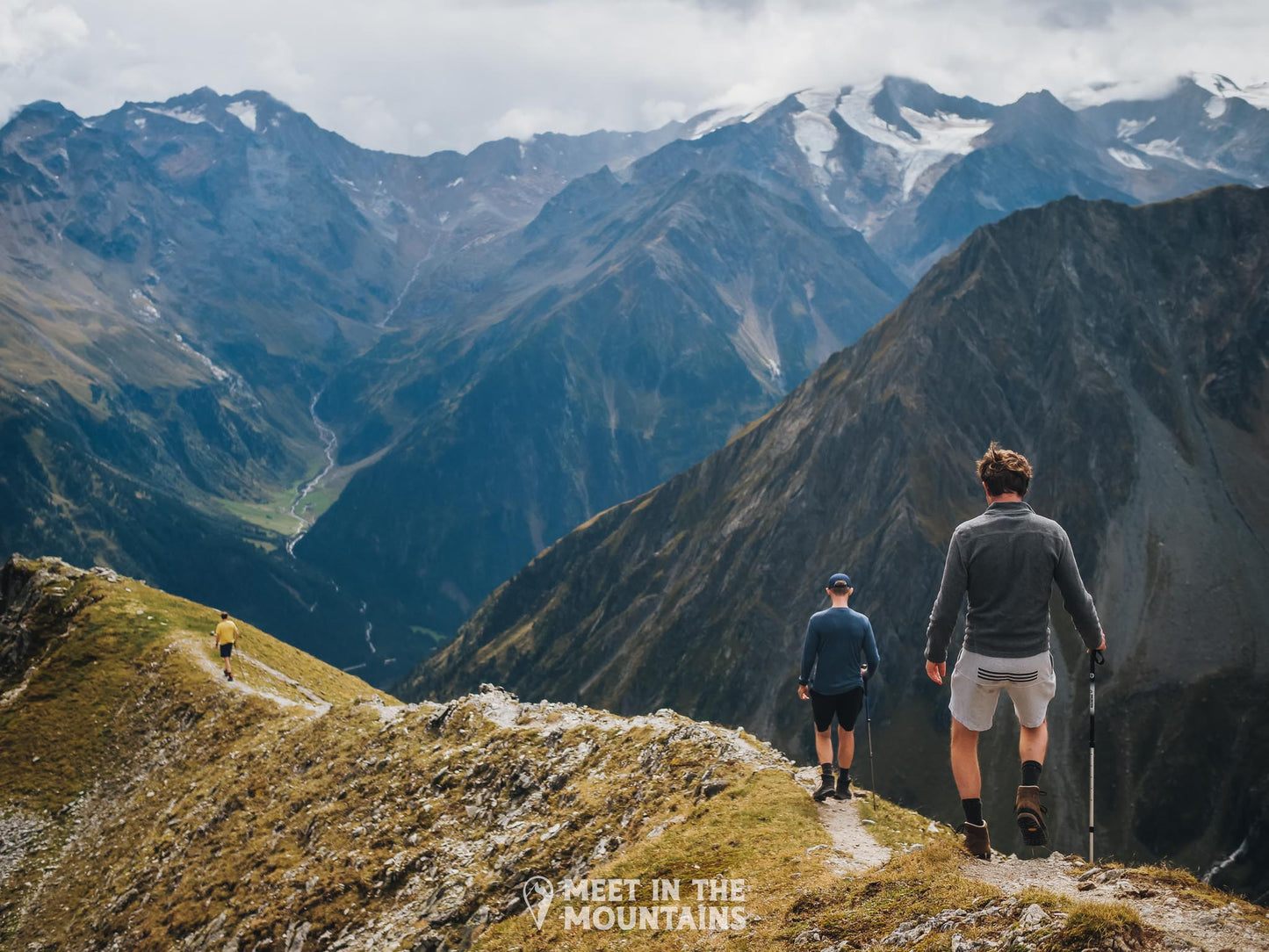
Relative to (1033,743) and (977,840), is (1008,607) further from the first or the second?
(977,840)

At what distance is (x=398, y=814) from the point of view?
27.7m

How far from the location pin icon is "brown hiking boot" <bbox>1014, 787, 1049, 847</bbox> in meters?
9.82

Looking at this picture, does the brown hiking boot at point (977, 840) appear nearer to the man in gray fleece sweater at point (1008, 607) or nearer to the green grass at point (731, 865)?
the man in gray fleece sweater at point (1008, 607)

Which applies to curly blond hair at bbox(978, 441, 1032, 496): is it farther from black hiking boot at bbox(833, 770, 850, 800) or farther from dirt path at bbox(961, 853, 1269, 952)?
black hiking boot at bbox(833, 770, 850, 800)

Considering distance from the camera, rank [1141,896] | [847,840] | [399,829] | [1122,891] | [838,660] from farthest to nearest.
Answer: [399,829] → [838,660] → [847,840] → [1122,891] → [1141,896]

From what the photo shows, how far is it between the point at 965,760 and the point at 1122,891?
283 centimetres

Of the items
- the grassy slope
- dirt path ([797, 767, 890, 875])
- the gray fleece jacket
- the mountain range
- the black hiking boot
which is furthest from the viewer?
the mountain range

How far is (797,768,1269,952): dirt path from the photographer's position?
10.7 m

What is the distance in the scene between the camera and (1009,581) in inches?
531

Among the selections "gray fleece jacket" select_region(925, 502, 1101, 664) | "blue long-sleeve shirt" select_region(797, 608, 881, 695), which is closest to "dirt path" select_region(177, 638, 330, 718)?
"blue long-sleeve shirt" select_region(797, 608, 881, 695)

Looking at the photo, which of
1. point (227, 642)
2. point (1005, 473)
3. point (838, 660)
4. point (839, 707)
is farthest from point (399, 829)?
point (227, 642)

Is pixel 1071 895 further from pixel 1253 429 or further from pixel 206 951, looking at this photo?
pixel 1253 429

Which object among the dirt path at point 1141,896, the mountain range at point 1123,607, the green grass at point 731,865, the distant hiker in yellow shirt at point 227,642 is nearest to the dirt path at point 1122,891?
the dirt path at point 1141,896

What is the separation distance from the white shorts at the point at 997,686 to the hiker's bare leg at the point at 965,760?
304 millimetres
